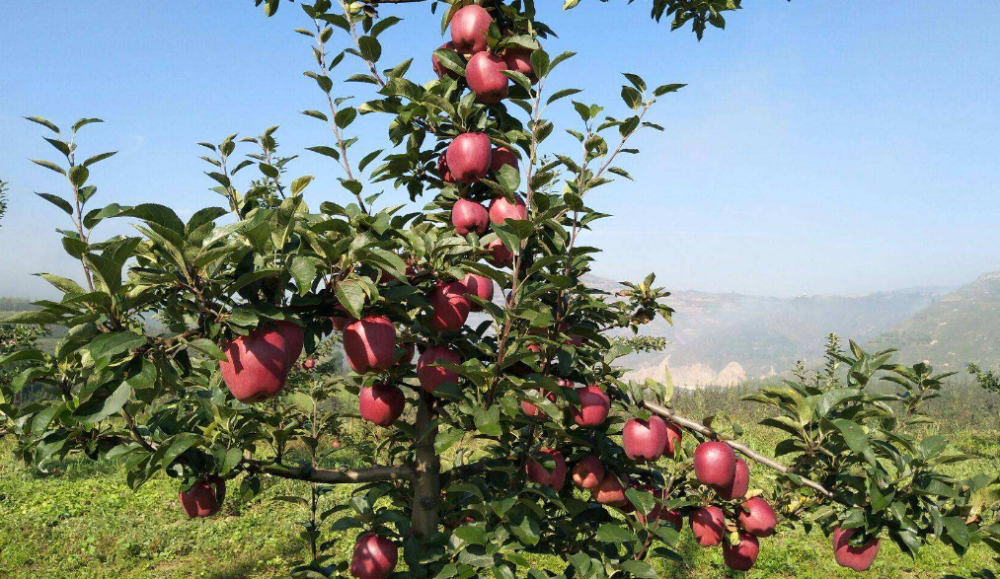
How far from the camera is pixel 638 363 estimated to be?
393 feet

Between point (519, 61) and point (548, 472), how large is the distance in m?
1.29

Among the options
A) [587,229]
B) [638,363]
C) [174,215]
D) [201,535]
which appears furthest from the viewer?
[638,363]

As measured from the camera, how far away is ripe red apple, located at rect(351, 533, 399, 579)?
173 centimetres

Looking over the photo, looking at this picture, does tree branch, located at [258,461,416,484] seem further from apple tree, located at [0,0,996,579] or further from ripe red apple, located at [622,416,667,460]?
ripe red apple, located at [622,416,667,460]

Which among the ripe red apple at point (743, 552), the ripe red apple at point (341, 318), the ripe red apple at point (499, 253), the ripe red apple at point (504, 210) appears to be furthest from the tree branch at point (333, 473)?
the ripe red apple at point (743, 552)

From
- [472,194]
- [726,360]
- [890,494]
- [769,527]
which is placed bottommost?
[726,360]

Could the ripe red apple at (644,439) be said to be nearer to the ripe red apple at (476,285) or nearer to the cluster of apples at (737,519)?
the cluster of apples at (737,519)

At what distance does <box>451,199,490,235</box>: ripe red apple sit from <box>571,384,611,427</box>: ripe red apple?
1.95 ft

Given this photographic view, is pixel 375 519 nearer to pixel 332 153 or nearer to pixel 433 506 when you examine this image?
pixel 433 506

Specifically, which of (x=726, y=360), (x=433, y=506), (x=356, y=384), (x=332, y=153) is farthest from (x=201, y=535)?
(x=726, y=360)

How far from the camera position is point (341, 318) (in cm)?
151

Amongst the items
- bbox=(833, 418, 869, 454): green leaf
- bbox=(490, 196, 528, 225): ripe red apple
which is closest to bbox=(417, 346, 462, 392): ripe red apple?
bbox=(490, 196, 528, 225): ripe red apple

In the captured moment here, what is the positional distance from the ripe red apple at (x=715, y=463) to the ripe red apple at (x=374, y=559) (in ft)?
3.24

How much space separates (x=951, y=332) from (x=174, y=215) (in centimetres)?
14109
